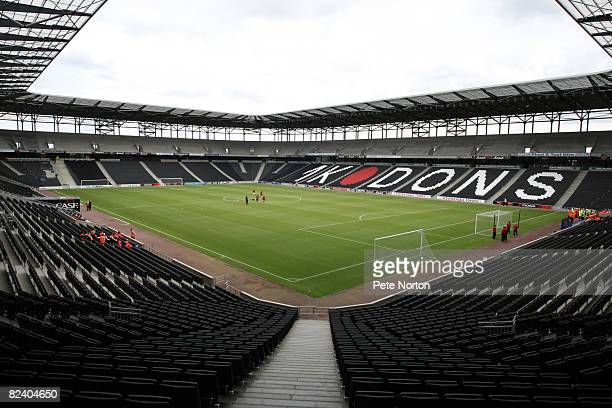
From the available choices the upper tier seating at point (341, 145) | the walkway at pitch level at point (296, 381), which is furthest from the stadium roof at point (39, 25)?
the upper tier seating at point (341, 145)

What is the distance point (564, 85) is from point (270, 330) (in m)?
44.1

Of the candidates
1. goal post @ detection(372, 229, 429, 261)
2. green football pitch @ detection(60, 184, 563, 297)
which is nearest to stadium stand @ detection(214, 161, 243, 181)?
green football pitch @ detection(60, 184, 563, 297)

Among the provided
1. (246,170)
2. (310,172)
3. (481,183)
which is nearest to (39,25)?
(481,183)

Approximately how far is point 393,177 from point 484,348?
62.8 m

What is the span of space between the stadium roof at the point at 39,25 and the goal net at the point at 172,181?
49704 millimetres

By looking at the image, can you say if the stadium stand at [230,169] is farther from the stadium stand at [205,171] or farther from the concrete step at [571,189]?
the concrete step at [571,189]

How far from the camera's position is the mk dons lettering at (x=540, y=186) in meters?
50.3

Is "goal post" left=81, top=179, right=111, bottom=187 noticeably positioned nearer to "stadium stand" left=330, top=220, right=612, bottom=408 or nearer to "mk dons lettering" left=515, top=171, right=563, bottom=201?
"stadium stand" left=330, top=220, right=612, bottom=408

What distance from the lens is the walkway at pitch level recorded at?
525 cm

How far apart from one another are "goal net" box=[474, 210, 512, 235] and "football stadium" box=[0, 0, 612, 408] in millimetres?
350

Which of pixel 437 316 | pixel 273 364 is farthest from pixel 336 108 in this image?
pixel 273 364

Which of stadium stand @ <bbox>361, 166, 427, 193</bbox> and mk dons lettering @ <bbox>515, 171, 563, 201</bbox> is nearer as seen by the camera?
mk dons lettering @ <bbox>515, 171, 563, 201</bbox>

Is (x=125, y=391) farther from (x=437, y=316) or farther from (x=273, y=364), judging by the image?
(x=437, y=316)

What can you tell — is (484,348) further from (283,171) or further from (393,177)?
(283,171)
